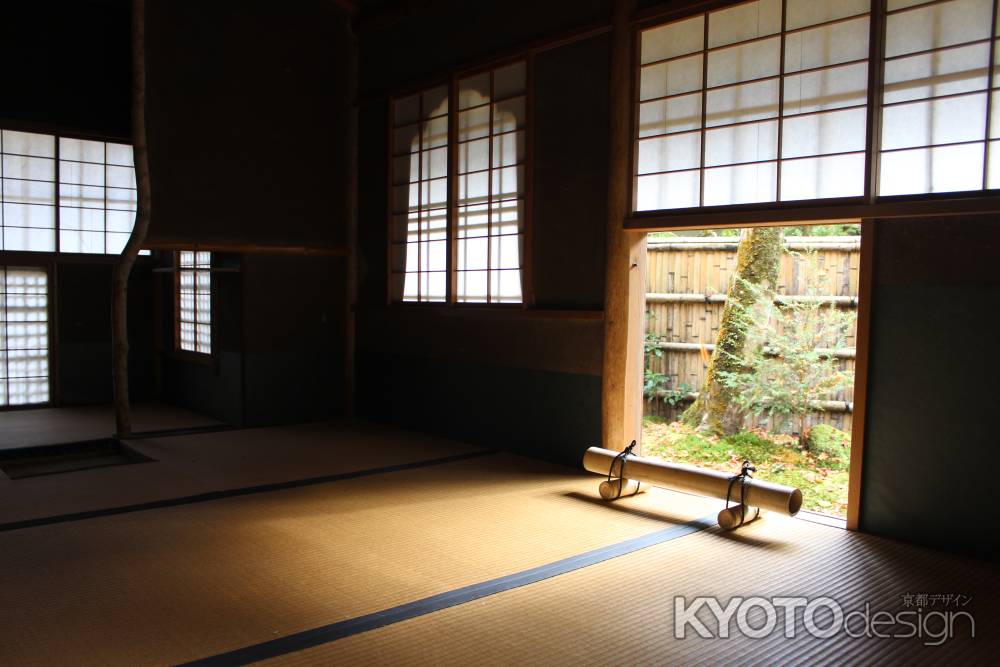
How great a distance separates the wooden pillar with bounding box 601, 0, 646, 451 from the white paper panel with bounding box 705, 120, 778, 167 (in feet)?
1.99

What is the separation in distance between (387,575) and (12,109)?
270 inches

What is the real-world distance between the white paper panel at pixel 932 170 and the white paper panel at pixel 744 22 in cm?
104

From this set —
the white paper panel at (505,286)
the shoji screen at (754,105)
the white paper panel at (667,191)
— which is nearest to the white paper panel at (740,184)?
the shoji screen at (754,105)

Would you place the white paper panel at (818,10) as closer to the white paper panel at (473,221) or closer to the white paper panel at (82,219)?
the white paper panel at (473,221)

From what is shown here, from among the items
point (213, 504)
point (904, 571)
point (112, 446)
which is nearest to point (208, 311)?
point (112, 446)

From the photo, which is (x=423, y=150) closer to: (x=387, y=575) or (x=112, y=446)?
(x=112, y=446)

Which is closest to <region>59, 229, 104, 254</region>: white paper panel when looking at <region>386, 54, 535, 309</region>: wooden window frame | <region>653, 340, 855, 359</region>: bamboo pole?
<region>386, 54, 535, 309</region>: wooden window frame

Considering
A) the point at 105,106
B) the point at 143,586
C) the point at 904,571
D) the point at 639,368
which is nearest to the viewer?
the point at 143,586

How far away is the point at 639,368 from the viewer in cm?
507

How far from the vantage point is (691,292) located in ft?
24.2

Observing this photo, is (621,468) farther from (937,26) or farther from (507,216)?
(937,26)

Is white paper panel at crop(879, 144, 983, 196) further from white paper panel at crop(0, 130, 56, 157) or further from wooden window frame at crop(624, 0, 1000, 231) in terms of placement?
white paper panel at crop(0, 130, 56, 157)

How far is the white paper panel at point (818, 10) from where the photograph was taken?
385 centimetres
